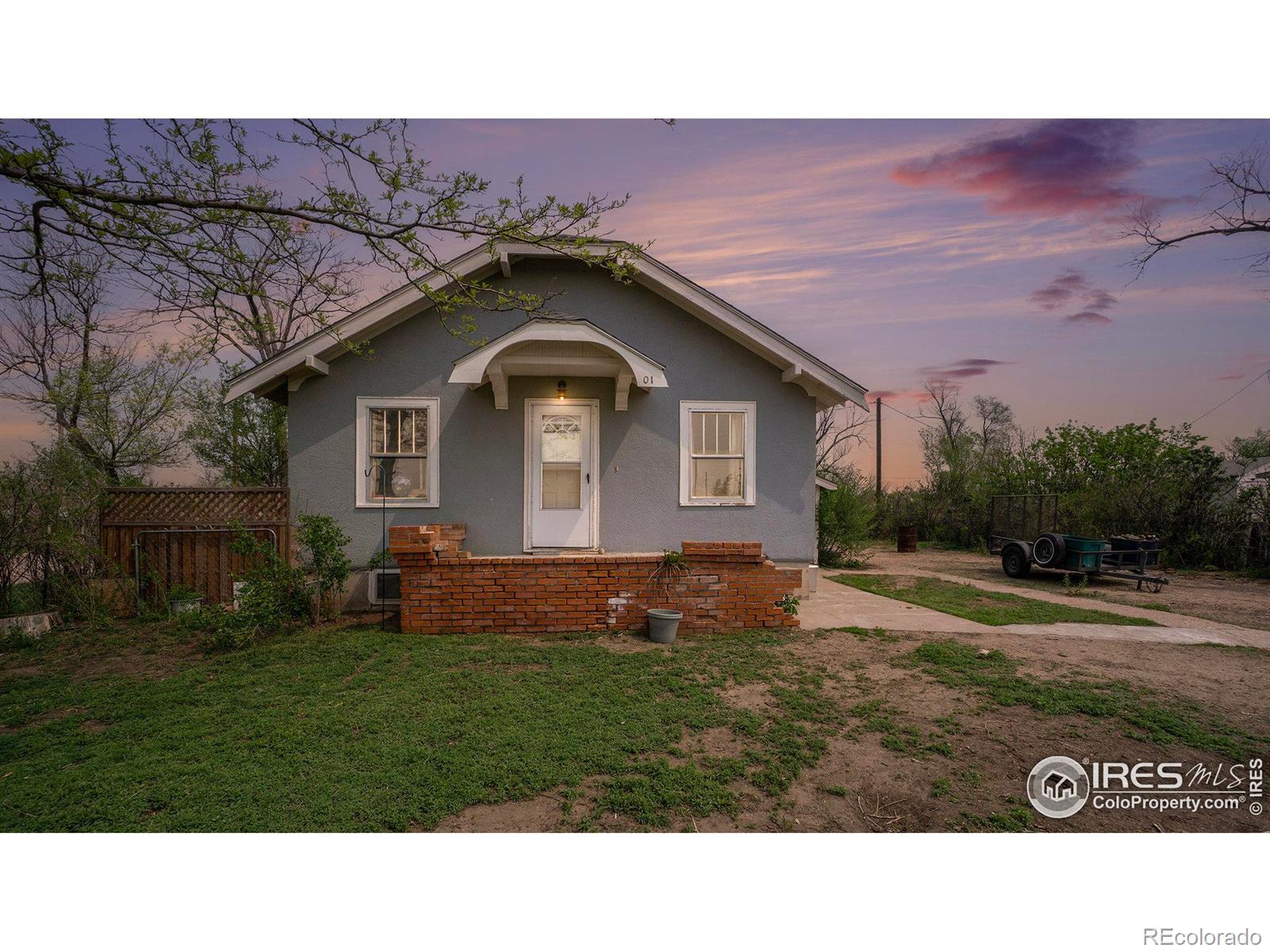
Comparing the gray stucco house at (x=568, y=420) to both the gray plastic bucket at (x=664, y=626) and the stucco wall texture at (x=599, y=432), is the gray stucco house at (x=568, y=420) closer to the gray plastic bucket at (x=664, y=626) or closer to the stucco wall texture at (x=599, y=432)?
the stucco wall texture at (x=599, y=432)

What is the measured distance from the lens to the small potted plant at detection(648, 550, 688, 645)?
226 inches

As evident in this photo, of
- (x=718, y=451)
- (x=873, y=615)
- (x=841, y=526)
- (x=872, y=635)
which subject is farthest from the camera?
(x=841, y=526)

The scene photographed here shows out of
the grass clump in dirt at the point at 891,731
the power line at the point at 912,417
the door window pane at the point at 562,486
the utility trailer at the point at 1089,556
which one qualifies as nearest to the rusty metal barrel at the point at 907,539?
the utility trailer at the point at 1089,556

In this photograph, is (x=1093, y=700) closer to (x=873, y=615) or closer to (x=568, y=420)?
(x=873, y=615)

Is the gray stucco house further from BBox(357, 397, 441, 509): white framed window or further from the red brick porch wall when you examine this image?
the red brick porch wall

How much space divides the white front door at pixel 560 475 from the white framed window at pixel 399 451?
1400mm

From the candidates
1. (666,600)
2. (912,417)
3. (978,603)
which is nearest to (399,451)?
(666,600)

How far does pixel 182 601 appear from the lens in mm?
6930

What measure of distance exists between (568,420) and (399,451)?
97.9 inches

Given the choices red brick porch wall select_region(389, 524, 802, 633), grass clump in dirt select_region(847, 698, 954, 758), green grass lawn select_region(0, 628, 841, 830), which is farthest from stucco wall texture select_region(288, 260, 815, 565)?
grass clump in dirt select_region(847, 698, 954, 758)

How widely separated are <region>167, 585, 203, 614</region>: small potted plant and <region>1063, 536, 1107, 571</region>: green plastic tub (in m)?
14.5

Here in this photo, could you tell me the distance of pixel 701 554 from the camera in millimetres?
6086
